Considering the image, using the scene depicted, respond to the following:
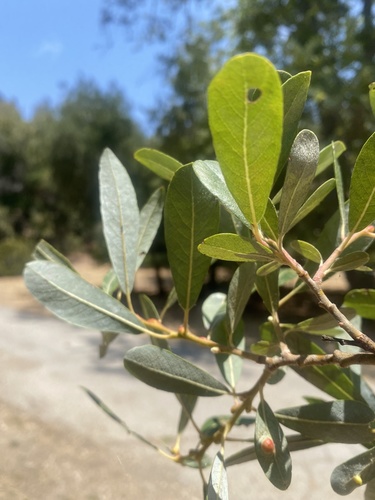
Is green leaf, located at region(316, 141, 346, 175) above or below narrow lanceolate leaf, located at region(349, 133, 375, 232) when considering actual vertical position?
above

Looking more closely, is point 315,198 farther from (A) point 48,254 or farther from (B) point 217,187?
(A) point 48,254

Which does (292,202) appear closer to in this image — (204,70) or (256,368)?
(256,368)

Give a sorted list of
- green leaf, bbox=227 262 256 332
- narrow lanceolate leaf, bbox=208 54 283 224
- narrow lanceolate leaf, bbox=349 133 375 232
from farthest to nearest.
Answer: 1. green leaf, bbox=227 262 256 332
2. narrow lanceolate leaf, bbox=349 133 375 232
3. narrow lanceolate leaf, bbox=208 54 283 224

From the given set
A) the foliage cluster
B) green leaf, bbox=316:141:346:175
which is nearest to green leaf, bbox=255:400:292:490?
the foliage cluster

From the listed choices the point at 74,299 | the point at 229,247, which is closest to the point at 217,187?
the point at 229,247

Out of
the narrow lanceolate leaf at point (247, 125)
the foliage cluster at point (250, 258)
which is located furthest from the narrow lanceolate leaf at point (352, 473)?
the narrow lanceolate leaf at point (247, 125)

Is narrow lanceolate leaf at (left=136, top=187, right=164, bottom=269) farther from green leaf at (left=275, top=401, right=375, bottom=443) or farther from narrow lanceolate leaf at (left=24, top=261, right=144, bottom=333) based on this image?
green leaf at (left=275, top=401, right=375, bottom=443)

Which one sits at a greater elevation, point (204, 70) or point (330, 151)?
point (204, 70)

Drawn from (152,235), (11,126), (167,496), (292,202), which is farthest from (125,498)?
(11,126)
